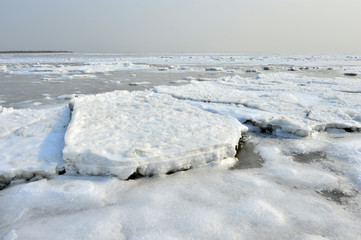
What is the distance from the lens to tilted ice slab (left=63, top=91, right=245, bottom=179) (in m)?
2.92

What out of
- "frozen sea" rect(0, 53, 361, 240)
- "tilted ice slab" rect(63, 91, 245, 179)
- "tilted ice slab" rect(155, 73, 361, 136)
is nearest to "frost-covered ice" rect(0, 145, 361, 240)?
"frozen sea" rect(0, 53, 361, 240)

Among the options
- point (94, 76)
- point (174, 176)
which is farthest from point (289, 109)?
point (94, 76)

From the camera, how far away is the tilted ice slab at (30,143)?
2820 millimetres

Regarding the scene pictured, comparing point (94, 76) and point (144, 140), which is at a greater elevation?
point (144, 140)

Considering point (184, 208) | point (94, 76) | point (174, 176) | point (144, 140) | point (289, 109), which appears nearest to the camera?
point (184, 208)

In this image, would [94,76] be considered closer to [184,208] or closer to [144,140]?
[144,140]

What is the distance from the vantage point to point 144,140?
343cm

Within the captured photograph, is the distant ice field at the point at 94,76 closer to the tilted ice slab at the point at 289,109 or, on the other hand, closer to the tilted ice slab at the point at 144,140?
the tilted ice slab at the point at 289,109

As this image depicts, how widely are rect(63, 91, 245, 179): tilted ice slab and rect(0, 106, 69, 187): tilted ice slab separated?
22 cm

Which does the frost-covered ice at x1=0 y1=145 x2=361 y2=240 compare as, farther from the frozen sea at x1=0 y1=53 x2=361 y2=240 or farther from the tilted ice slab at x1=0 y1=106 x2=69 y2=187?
the tilted ice slab at x1=0 y1=106 x2=69 y2=187

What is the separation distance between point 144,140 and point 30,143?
58.4 inches

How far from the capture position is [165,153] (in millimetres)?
3078

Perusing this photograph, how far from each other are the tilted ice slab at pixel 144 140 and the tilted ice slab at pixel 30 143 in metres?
0.22

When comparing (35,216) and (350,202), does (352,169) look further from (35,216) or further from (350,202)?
(35,216)
